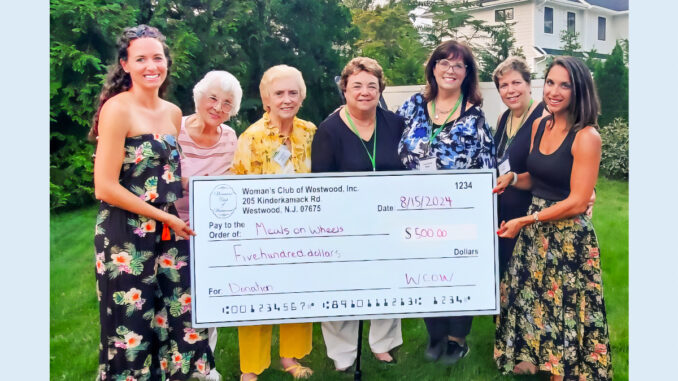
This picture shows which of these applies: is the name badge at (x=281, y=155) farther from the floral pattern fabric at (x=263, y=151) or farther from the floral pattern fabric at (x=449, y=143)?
the floral pattern fabric at (x=449, y=143)

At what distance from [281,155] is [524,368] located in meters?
1.77

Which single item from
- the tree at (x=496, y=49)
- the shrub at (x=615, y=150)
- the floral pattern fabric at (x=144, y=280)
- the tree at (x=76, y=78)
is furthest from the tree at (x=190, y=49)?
the shrub at (x=615, y=150)

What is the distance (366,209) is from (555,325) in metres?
1.15

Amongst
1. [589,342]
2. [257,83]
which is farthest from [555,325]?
[257,83]

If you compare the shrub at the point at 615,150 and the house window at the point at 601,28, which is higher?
the house window at the point at 601,28

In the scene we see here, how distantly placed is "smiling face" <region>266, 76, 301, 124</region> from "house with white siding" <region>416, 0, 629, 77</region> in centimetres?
83

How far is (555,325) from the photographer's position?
3074 millimetres

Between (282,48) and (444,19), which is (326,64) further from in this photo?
(444,19)

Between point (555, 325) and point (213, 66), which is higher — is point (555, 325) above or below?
below

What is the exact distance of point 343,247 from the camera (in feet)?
9.88

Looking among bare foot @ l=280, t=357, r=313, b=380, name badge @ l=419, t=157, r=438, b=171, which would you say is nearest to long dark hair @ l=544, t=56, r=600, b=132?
Answer: name badge @ l=419, t=157, r=438, b=171

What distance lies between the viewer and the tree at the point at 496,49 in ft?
10.5

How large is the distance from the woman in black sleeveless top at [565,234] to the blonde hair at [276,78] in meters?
1.15

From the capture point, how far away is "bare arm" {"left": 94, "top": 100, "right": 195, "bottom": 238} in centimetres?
273
